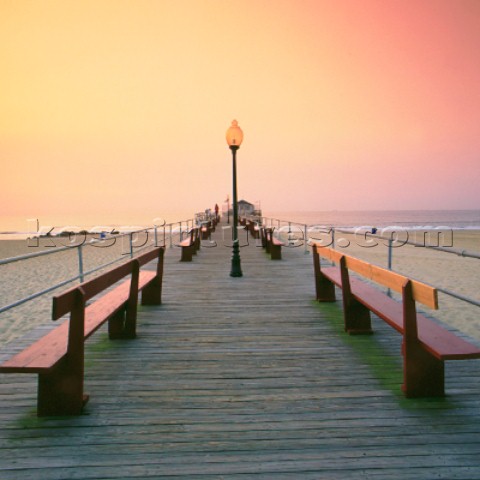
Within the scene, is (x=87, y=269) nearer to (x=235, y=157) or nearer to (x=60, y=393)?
(x=235, y=157)

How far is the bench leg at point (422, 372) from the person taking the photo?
10.2 feet

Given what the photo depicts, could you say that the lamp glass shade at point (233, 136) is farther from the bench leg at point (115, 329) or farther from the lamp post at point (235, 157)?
the bench leg at point (115, 329)

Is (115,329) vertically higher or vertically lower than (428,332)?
lower

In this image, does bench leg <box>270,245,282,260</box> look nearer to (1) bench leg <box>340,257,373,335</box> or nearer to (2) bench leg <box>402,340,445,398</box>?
(1) bench leg <box>340,257,373,335</box>

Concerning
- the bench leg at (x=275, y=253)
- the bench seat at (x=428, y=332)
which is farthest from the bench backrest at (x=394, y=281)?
the bench leg at (x=275, y=253)

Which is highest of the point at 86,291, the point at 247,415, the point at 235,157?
the point at 235,157

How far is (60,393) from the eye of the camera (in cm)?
289

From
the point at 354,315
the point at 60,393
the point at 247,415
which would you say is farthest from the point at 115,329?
the point at 354,315

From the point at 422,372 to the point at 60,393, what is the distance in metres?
2.76

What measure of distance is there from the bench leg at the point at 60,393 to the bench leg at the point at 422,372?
2.51 m

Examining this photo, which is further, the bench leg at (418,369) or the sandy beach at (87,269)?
the sandy beach at (87,269)

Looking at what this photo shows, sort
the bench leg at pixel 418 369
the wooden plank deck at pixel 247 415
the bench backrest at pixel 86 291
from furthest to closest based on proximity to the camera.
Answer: the bench leg at pixel 418 369, the bench backrest at pixel 86 291, the wooden plank deck at pixel 247 415

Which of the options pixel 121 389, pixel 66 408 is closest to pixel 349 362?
pixel 121 389

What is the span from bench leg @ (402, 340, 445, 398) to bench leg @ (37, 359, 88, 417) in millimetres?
2507
